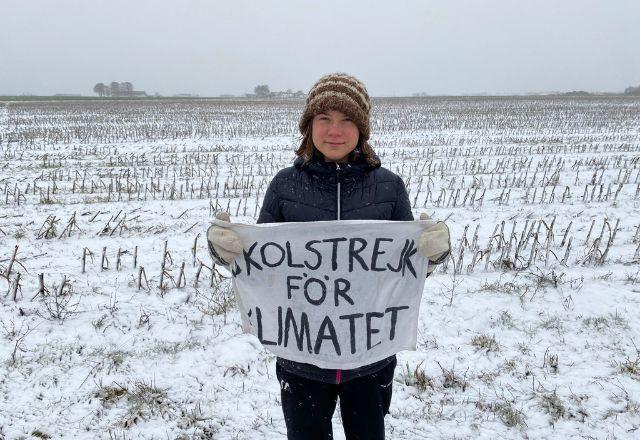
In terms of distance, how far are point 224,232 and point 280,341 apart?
2.02 ft

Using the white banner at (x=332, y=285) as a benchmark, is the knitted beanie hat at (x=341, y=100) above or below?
above

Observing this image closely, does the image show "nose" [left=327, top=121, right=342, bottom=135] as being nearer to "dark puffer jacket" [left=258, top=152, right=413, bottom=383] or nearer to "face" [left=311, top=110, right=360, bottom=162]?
"face" [left=311, top=110, right=360, bottom=162]

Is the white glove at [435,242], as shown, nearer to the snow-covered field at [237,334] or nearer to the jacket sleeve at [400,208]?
the jacket sleeve at [400,208]

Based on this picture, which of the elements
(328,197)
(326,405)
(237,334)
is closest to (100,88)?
(237,334)

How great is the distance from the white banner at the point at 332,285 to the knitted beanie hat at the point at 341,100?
487mm

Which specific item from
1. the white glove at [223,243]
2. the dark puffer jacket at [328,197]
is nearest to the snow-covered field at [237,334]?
the dark puffer jacket at [328,197]

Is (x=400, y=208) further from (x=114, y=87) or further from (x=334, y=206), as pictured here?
(x=114, y=87)

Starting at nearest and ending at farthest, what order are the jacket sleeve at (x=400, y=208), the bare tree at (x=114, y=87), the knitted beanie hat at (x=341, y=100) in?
the knitted beanie hat at (x=341, y=100), the jacket sleeve at (x=400, y=208), the bare tree at (x=114, y=87)

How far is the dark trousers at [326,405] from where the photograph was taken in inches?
77.2

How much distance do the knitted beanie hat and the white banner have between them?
0.49m

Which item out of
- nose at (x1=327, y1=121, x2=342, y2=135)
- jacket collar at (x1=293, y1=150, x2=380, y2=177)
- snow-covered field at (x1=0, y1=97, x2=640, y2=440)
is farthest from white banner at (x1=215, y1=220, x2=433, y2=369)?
snow-covered field at (x1=0, y1=97, x2=640, y2=440)

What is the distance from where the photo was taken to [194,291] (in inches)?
176

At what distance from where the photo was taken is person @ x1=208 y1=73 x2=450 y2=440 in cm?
185

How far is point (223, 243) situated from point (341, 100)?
82cm
